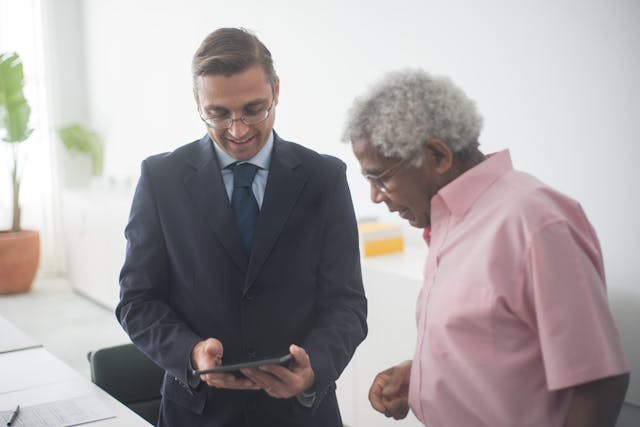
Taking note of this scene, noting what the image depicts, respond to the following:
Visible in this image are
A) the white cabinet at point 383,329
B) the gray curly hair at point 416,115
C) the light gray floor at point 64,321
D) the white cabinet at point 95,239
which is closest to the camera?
the gray curly hair at point 416,115

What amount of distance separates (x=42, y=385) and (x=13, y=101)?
4998mm

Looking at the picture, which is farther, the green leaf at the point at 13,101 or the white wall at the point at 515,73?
the green leaf at the point at 13,101

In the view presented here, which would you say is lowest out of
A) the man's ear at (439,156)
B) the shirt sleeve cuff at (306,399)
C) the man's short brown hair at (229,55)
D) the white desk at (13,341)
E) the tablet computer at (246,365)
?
the white desk at (13,341)

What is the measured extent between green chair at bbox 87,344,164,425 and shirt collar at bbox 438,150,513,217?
139 cm

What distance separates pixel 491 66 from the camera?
3199 millimetres

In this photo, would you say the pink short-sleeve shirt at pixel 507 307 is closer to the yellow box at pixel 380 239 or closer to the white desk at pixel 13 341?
the white desk at pixel 13 341

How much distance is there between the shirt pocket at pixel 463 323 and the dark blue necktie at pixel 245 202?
0.58 m

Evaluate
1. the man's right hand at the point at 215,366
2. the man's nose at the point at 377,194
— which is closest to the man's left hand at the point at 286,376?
the man's right hand at the point at 215,366

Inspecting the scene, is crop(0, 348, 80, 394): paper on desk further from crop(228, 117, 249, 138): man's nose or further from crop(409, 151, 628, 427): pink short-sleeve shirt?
crop(409, 151, 628, 427): pink short-sleeve shirt

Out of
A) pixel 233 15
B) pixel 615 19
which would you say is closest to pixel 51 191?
pixel 233 15

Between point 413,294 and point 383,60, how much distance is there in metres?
1.35

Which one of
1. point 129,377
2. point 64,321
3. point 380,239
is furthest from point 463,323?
point 64,321

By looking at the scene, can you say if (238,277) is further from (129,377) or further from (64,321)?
(64,321)

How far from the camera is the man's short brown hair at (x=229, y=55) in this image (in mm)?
1686
